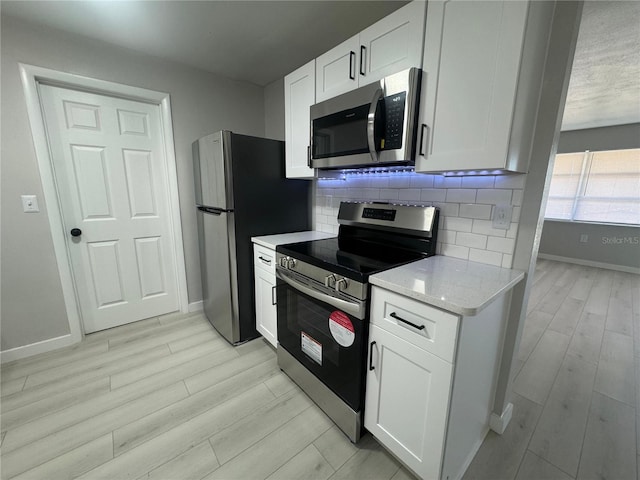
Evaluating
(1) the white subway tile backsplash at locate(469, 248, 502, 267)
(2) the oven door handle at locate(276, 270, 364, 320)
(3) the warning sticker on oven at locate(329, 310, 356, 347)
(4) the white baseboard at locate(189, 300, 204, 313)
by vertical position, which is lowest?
(4) the white baseboard at locate(189, 300, 204, 313)

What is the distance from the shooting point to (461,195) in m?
1.44

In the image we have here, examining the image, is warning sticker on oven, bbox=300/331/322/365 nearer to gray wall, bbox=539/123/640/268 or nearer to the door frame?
the door frame

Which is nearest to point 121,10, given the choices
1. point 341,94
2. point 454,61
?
point 341,94

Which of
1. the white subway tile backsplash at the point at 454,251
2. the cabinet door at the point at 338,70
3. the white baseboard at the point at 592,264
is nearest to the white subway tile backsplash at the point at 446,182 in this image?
the white subway tile backsplash at the point at 454,251

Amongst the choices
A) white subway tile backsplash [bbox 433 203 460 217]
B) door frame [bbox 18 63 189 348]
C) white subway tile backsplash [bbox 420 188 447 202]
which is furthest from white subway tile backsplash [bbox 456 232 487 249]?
door frame [bbox 18 63 189 348]

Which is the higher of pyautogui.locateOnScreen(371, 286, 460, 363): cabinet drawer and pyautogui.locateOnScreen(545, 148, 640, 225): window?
pyautogui.locateOnScreen(545, 148, 640, 225): window

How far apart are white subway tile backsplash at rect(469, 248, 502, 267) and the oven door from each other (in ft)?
2.33

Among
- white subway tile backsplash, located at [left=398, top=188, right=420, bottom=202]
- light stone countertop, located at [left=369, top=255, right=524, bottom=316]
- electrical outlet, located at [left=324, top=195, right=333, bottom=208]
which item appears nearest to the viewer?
light stone countertop, located at [left=369, top=255, right=524, bottom=316]

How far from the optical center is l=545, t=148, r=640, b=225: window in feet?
14.1

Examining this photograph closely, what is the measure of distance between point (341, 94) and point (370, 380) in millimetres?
1579

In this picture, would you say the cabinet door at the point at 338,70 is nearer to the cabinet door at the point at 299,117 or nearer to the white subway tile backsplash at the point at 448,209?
the cabinet door at the point at 299,117

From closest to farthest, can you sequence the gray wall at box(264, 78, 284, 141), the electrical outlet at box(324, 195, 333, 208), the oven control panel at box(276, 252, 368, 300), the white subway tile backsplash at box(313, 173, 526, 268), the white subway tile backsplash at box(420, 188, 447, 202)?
1. the oven control panel at box(276, 252, 368, 300)
2. the white subway tile backsplash at box(313, 173, 526, 268)
3. the white subway tile backsplash at box(420, 188, 447, 202)
4. the electrical outlet at box(324, 195, 333, 208)
5. the gray wall at box(264, 78, 284, 141)

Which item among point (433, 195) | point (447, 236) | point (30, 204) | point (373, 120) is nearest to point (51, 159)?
point (30, 204)

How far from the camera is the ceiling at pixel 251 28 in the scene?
158 centimetres
